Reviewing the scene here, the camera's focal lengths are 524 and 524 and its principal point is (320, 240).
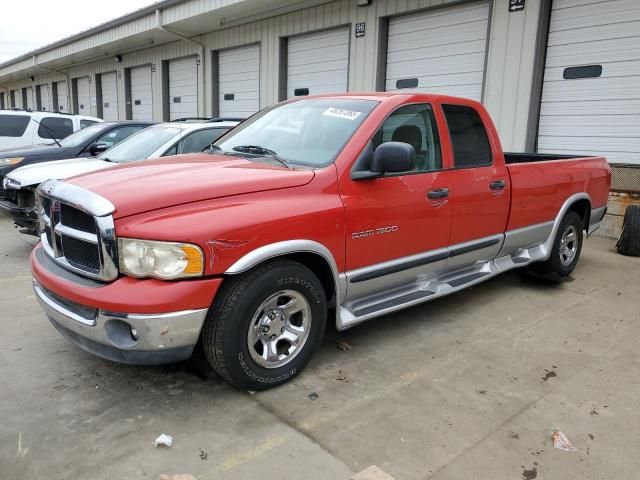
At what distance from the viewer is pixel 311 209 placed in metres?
3.22

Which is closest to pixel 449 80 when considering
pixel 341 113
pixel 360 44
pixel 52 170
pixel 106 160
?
pixel 360 44

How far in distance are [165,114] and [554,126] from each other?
13.5 metres

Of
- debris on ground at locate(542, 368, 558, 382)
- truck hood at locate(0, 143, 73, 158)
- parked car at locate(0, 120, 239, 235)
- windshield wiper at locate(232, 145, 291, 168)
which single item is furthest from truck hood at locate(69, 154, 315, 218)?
truck hood at locate(0, 143, 73, 158)

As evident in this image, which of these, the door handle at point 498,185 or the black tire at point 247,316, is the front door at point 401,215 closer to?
the black tire at point 247,316

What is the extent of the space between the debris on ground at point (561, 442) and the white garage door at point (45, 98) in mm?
31538

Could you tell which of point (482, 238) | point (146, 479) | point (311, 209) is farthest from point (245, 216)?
point (482, 238)

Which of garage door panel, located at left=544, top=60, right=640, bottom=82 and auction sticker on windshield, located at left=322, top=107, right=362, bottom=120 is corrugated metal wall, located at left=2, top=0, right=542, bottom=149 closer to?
garage door panel, located at left=544, top=60, right=640, bottom=82

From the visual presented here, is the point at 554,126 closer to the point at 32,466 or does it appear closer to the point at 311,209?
the point at 311,209

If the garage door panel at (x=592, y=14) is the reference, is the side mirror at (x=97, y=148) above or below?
below

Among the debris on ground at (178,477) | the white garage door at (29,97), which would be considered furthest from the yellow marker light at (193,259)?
the white garage door at (29,97)

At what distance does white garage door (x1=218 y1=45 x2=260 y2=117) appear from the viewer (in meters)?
14.4

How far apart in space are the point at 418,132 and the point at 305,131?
898mm

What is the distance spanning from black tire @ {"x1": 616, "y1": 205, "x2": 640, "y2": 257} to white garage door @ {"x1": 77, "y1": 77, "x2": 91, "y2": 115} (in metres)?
23.1

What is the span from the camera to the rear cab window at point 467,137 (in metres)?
4.33
